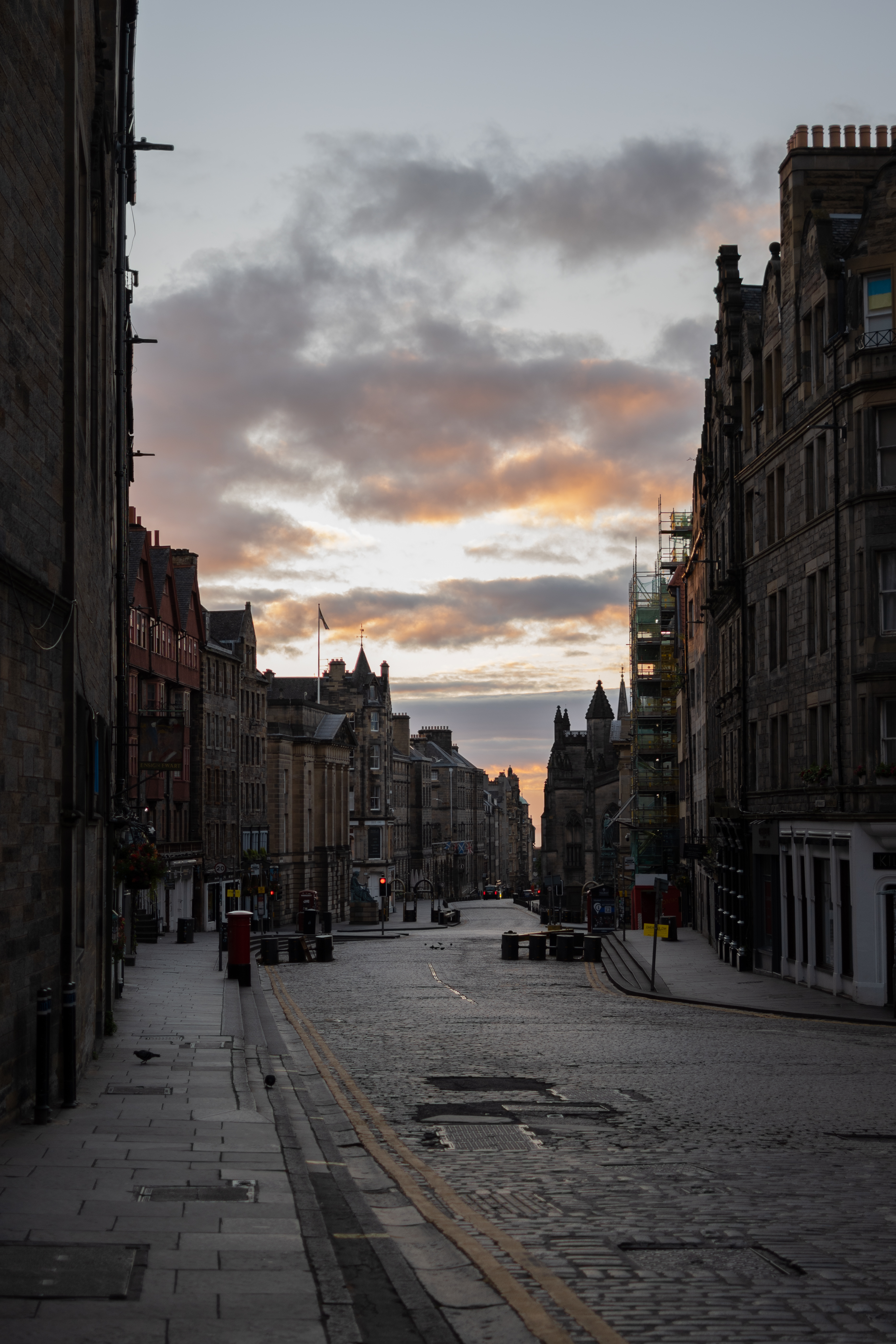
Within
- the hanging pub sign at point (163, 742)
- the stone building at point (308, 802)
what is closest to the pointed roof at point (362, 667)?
the stone building at point (308, 802)

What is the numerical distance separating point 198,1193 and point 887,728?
21888 mm

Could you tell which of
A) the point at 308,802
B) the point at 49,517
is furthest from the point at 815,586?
the point at 308,802

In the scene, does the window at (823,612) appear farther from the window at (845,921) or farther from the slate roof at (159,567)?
the slate roof at (159,567)

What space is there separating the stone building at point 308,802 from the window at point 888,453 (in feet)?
205

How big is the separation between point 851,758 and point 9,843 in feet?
70.1

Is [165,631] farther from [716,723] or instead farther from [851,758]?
[851,758]

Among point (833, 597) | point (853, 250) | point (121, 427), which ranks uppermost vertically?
point (853, 250)

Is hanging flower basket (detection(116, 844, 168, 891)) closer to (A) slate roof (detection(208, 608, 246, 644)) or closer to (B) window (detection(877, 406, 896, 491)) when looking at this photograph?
(B) window (detection(877, 406, 896, 491))

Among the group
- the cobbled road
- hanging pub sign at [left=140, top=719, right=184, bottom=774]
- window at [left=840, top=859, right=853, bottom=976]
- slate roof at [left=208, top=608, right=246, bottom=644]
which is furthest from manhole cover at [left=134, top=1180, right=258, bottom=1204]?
A: slate roof at [left=208, top=608, right=246, bottom=644]

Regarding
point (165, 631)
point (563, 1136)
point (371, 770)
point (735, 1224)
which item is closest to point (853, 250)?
point (563, 1136)

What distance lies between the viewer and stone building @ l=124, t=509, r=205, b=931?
2323 inches

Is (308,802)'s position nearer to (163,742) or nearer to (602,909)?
(602,909)

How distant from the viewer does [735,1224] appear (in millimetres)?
9773

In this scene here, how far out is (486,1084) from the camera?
16.7 meters
